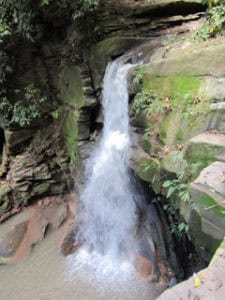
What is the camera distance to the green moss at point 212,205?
2307 mm

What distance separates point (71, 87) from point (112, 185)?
2430mm

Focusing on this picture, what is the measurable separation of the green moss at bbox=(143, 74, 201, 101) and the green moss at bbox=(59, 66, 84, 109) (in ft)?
7.06

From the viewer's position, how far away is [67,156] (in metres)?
7.20

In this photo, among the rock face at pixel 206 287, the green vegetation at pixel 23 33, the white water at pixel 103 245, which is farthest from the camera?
the green vegetation at pixel 23 33

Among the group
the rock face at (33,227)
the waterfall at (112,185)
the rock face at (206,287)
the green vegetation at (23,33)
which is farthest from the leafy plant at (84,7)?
the rock face at (206,287)

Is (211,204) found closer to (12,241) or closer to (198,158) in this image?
(198,158)

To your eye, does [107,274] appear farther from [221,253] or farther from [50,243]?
[221,253]

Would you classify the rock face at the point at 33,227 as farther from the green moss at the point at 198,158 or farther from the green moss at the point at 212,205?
the green moss at the point at 212,205

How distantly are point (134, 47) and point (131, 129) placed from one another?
5.86ft

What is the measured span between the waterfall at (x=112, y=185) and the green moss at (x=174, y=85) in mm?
768

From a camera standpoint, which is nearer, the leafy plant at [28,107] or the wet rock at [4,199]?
the leafy plant at [28,107]

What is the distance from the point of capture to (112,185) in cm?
551

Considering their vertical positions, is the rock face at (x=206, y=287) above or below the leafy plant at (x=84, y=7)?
below

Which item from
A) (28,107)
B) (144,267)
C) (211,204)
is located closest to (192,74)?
(211,204)
